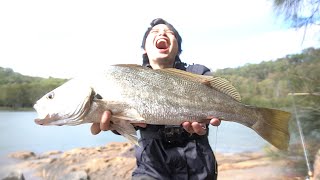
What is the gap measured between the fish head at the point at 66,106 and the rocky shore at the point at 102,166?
643 cm

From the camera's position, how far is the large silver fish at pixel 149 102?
2.37 meters

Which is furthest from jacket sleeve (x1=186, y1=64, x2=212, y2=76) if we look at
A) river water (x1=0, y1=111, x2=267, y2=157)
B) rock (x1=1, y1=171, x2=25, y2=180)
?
river water (x1=0, y1=111, x2=267, y2=157)

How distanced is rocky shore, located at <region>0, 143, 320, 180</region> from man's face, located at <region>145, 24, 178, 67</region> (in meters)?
5.58

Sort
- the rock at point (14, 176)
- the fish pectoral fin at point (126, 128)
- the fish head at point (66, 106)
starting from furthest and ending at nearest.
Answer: the rock at point (14, 176) → the fish pectoral fin at point (126, 128) → the fish head at point (66, 106)

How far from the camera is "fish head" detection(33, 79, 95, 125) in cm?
235

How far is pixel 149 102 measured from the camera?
2453 millimetres

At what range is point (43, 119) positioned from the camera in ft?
7.74

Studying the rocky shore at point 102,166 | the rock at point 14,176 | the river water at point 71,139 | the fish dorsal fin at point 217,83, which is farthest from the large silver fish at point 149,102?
the river water at point 71,139

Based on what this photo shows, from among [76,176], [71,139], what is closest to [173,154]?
[76,176]

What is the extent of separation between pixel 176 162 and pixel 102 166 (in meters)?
8.57

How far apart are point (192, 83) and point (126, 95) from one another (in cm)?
52

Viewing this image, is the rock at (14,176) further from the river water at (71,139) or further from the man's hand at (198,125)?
the man's hand at (198,125)

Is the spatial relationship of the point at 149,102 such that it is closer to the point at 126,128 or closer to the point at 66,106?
the point at 126,128

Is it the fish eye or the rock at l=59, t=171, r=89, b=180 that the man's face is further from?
the rock at l=59, t=171, r=89, b=180
